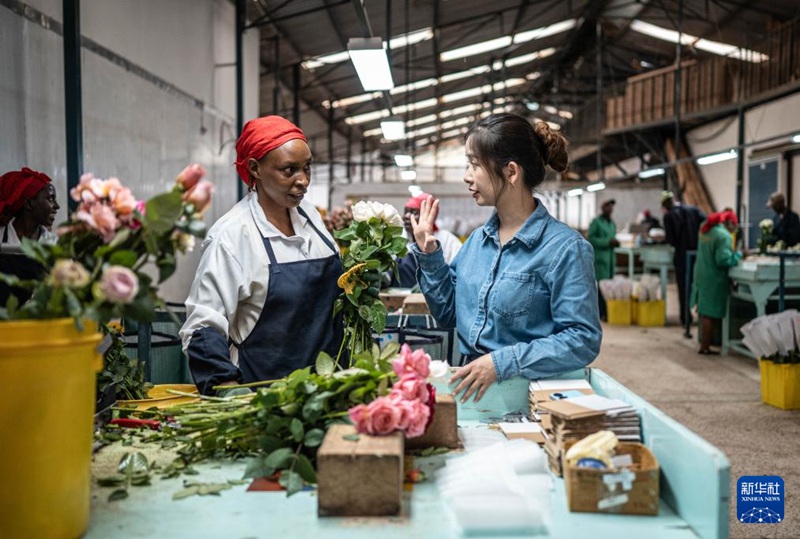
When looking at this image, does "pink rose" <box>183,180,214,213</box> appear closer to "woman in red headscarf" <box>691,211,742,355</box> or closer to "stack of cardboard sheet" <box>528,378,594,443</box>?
"stack of cardboard sheet" <box>528,378,594,443</box>

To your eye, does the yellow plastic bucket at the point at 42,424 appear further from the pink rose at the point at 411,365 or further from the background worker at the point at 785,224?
the background worker at the point at 785,224

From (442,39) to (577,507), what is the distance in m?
10.9

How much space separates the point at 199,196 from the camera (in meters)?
1.14

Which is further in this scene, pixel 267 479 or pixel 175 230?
pixel 267 479

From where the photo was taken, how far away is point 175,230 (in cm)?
115

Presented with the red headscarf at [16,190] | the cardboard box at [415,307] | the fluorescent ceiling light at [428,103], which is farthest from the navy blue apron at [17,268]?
the fluorescent ceiling light at [428,103]

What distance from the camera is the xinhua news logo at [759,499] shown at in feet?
10.00

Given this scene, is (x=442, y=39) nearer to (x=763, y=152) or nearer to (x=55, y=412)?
(x=763, y=152)

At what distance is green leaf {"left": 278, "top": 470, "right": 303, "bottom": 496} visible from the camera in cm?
125

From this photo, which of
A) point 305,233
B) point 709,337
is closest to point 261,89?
point 709,337

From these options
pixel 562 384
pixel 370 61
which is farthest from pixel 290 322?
pixel 370 61

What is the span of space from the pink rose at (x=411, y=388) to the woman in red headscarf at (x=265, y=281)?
0.62m

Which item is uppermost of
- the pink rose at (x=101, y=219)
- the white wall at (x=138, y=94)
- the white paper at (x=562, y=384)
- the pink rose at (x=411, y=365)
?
the white wall at (x=138, y=94)

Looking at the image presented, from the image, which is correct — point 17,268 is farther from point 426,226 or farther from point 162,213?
point 426,226
